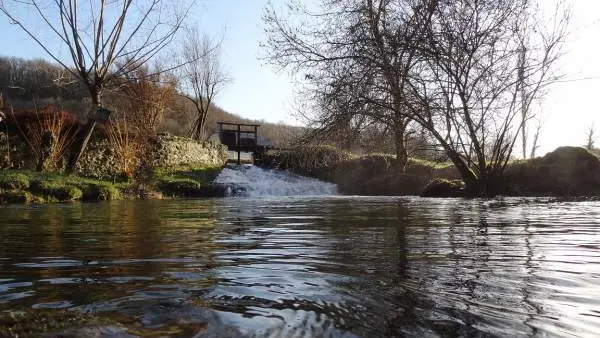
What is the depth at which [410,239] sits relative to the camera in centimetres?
458

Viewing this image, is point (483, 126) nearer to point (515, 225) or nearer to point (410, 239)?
point (515, 225)

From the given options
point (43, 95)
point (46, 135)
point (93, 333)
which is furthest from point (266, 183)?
point (43, 95)

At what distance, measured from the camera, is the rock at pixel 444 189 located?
14594mm

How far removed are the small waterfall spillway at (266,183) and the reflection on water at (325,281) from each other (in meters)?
15.2

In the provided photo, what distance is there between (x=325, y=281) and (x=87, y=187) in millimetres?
14126

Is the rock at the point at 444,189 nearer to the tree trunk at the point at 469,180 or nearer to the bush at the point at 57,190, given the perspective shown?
the tree trunk at the point at 469,180

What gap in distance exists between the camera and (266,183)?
72.9 ft

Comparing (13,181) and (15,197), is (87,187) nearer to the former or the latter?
(13,181)

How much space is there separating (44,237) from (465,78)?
33.0ft

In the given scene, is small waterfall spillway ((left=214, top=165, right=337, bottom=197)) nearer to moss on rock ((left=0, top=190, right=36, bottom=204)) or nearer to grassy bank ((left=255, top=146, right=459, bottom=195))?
grassy bank ((left=255, top=146, right=459, bottom=195))

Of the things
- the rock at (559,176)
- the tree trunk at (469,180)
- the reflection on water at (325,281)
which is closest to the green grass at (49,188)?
the reflection on water at (325,281)

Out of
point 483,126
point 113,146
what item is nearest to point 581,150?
point 483,126

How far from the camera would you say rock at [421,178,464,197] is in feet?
47.9

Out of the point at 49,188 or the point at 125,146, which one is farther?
the point at 125,146
